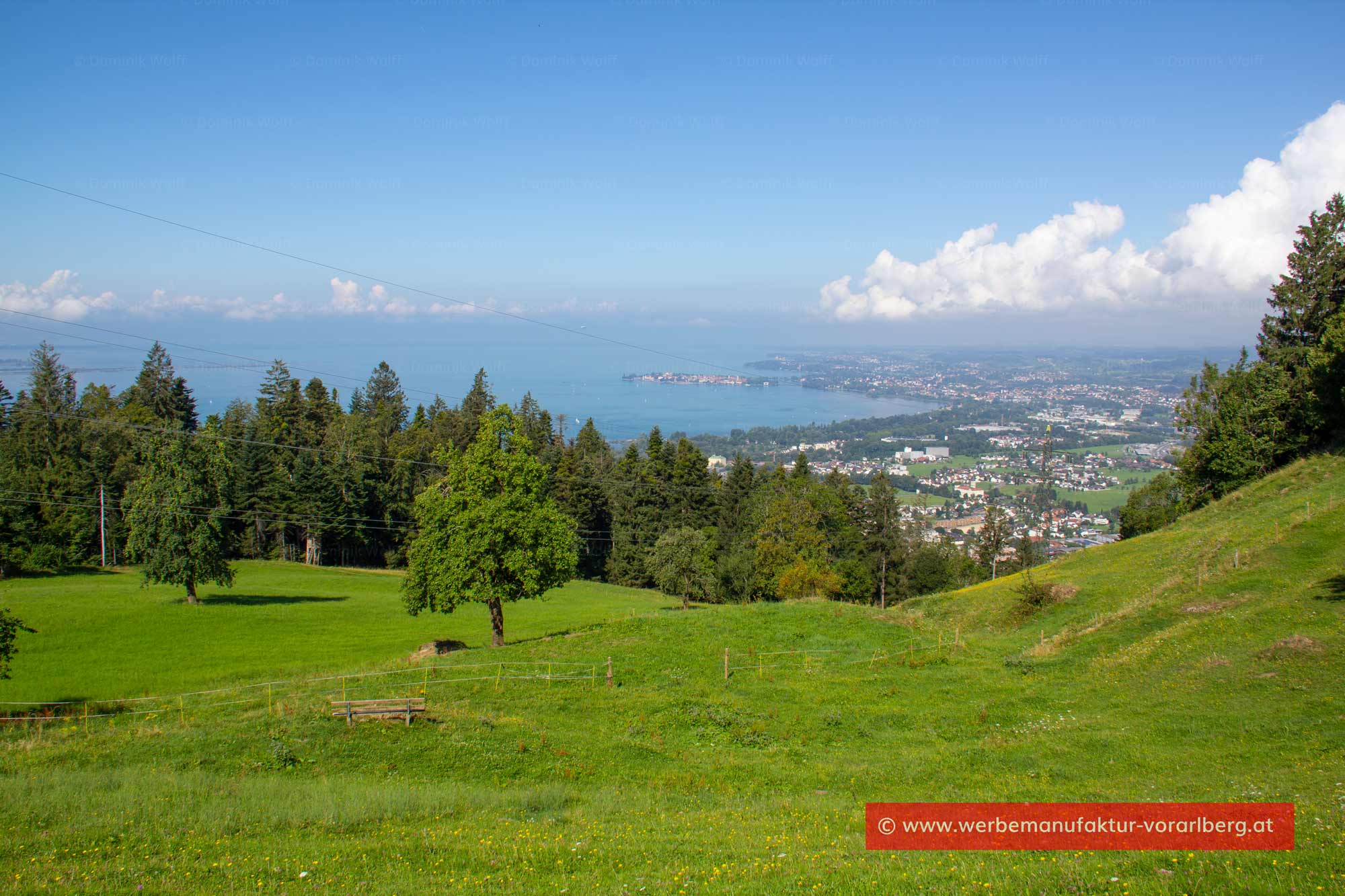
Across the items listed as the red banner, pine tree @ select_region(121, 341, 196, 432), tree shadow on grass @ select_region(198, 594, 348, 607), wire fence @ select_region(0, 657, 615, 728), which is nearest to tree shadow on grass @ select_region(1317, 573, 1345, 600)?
the red banner

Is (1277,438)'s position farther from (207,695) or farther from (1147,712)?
(207,695)

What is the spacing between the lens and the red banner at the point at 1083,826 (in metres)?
10.0

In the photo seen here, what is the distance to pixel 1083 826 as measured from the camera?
11.5 meters

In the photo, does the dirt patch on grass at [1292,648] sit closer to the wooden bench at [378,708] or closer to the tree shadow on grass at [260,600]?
the wooden bench at [378,708]

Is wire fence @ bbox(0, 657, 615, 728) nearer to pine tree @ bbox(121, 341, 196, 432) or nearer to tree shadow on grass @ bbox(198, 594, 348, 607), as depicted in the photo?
tree shadow on grass @ bbox(198, 594, 348, 607)

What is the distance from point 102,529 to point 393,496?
24.9 meters

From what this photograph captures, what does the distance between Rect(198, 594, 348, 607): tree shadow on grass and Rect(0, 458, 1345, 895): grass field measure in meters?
11.4

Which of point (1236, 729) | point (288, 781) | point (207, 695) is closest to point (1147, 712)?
point (1236, 729)

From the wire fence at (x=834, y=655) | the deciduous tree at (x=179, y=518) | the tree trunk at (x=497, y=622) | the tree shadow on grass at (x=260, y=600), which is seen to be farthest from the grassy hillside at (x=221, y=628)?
the wire fence at (x=834, y=655)

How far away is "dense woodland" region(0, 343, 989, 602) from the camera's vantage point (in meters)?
60.8

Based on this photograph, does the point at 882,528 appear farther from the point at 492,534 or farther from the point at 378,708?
the point at 378,708

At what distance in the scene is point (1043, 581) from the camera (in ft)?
116

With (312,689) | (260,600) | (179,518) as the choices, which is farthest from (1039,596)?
(179,518)

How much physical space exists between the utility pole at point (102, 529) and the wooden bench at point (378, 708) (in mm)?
59107
